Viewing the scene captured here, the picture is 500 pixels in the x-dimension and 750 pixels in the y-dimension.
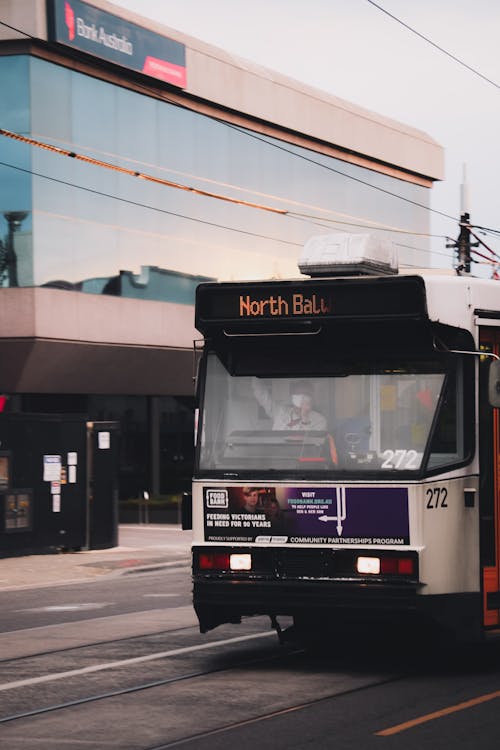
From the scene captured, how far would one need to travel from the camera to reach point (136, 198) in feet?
120

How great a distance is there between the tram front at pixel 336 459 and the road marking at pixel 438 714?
0.88 metres

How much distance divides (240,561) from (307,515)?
2.17ft

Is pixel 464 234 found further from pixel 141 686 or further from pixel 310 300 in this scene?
pixel 141 686

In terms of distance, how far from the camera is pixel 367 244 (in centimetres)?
1133

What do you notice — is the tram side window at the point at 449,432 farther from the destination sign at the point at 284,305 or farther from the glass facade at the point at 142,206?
the glass facade at the point at 142,206

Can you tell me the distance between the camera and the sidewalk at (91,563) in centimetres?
2100

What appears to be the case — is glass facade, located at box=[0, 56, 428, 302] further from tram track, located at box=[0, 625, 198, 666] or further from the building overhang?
tram track, located at box=[0, 625, 198, 666]

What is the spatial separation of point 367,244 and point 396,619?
3.02 metres

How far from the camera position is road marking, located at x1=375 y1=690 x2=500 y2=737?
8.58m

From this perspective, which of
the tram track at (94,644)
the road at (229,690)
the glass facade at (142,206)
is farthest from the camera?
the glass facade at (142,206)

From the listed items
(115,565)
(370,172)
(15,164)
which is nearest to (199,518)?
(115,565)

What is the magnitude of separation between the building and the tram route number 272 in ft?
63.6

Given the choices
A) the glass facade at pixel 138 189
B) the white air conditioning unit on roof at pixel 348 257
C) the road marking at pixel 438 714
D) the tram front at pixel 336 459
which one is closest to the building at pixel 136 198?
the glass facade at pixel 138 189

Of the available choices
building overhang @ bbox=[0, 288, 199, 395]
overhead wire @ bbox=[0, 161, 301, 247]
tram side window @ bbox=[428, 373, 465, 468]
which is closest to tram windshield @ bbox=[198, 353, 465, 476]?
tram side window @ bbox=[428, 373, 465, 468]
